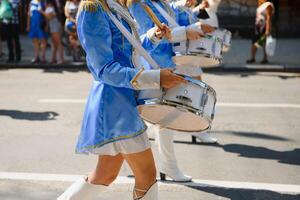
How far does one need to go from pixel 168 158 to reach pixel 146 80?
215 centimetres

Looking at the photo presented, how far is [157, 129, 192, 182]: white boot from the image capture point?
5.26 meters

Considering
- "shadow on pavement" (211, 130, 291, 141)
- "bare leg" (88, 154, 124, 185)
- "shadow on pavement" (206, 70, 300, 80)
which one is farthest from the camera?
"shadow on pavement" (206, 70, 300, 80)

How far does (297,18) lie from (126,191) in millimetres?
13540

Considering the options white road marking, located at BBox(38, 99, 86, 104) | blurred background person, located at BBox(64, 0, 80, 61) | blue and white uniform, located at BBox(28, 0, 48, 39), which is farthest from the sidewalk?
white road marking, located at BBox(38, 99, 86, 104)

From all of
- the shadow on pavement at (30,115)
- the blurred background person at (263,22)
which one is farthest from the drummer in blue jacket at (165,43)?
the blurred background person at (263,22)

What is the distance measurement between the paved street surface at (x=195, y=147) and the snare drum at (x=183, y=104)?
1.47 metres

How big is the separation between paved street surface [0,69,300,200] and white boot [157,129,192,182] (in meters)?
0.11

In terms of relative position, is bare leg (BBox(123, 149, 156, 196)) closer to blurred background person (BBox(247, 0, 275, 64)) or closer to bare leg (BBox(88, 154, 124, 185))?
bare leg (BBox(88, 154, 124, 185))

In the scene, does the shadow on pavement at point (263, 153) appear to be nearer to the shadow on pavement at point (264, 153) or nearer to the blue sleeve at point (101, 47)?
the shadow on pavement at point (264, 153)

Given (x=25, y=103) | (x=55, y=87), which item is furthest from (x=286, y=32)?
(x=25, y=103)

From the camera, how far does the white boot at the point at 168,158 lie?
5.26 meters

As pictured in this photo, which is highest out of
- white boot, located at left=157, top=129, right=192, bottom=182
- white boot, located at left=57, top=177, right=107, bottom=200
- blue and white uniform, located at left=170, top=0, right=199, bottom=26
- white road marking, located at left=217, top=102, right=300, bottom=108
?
blue and white uniform, located at left=170, top=0, right=199, bottom=26

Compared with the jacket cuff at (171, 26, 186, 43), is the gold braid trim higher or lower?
higher

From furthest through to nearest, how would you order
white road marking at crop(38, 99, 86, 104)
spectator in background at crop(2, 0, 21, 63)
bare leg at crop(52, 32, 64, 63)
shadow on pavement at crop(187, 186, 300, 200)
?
bare leg at crop(52, 32, 64, 63) < spectator in background at crop(2, 0, 21, 63) < white road marking at crop(38, 99, 86, 104) < shadow on pavement at crop(187, 186, 300, 200)
